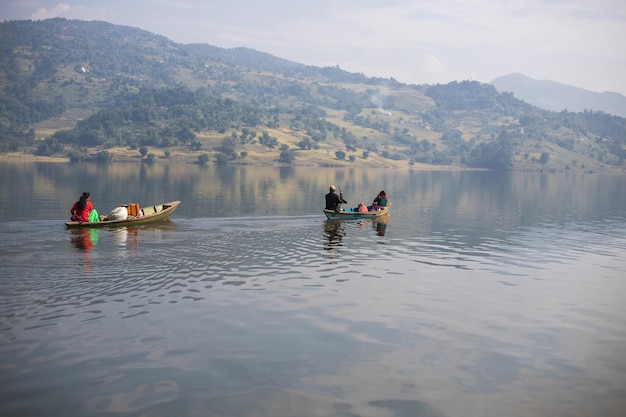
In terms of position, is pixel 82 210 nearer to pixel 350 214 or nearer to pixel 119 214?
pixel 119 214

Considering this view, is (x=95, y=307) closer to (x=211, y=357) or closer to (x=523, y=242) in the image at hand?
(x=211, y=357)

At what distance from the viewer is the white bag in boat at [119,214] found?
4275 cm

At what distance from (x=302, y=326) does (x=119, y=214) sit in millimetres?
26861

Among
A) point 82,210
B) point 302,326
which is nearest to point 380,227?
point 82,210

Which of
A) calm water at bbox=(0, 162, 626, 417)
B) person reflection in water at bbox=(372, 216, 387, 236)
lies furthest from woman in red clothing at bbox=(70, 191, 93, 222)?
person reflection in water at bbox=(372, 216, 387, 236)

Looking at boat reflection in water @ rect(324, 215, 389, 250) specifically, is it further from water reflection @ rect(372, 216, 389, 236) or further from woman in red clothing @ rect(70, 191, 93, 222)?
woman in red clothing @ rect(70, 191, 93, 222)

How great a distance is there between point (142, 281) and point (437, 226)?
113 ft

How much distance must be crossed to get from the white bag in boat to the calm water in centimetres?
184

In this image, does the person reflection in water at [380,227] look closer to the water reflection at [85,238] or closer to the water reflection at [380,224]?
the water reflection at [380,224]

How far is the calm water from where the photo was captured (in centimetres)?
1494

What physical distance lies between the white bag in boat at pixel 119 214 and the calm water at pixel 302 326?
1836 mm

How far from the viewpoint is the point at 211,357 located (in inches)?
679

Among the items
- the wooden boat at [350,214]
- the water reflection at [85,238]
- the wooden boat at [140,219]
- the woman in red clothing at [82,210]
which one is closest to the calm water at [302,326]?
the water reflection at [85,238]

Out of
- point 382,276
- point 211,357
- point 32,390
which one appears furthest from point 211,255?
point 32,390
